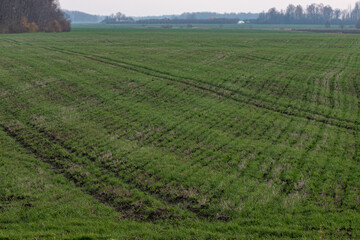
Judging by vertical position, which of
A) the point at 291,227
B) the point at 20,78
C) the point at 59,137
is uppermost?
the point at 20,78

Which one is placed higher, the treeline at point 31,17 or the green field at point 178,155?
the treeline at point 31,17

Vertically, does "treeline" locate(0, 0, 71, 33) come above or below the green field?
above

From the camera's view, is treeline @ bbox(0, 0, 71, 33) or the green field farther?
treeline @ bbox(0, 0, 71, 33)

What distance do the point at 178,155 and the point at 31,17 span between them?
392ft

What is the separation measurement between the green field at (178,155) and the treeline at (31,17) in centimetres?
7477

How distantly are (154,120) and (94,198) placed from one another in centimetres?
1131

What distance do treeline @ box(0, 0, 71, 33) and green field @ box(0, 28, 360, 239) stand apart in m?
74.8

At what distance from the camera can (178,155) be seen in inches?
771

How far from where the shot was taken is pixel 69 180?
16.7 meters

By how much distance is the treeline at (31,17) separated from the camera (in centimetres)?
10194

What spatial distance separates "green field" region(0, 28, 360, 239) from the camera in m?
13.1

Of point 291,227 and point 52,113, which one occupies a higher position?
point 52,113

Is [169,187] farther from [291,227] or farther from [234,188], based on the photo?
[291,227]

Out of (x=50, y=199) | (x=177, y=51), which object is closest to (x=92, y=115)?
(x=50, y=199)
